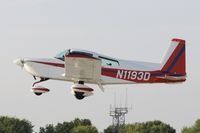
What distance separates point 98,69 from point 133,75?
2.21 m

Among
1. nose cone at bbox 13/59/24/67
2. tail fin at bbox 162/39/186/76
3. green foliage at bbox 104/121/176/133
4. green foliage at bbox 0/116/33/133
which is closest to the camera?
nose cone at bbox 13/59/24/67

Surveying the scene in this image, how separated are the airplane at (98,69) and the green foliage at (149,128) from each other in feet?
197

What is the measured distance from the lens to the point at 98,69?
32.1 meters

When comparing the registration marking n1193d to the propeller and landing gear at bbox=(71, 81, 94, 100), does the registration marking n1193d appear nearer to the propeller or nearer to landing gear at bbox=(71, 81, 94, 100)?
landing gear at bbox=(71, 81, 94, 100)

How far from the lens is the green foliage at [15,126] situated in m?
90.4

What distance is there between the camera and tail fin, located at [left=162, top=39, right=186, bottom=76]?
1331 inches

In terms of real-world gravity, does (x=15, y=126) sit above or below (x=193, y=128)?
below

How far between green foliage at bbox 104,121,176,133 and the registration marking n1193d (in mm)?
60497

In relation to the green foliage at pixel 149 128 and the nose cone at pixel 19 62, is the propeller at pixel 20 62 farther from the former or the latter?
the green foliage at pixel 149 128

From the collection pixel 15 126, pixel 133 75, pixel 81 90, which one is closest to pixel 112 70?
pixel 133 75

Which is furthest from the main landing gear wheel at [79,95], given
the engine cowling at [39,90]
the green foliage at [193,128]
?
the green foliage at [193,128]

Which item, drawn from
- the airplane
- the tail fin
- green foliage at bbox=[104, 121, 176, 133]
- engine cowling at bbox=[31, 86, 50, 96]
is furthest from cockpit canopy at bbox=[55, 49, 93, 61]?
green foliage at bbox=[104, 121, 176, 133]

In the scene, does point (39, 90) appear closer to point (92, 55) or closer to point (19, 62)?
point (19, 62)

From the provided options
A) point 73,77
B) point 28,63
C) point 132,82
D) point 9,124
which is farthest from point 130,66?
point 9,124
